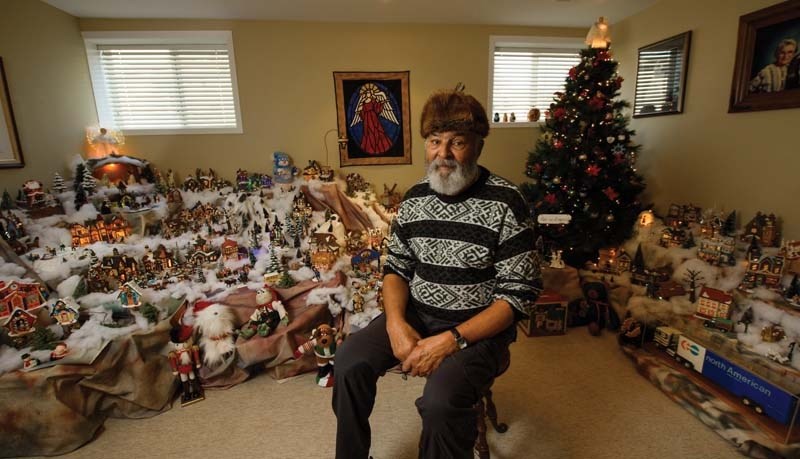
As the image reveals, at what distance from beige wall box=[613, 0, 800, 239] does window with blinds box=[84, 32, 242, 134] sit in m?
4.19

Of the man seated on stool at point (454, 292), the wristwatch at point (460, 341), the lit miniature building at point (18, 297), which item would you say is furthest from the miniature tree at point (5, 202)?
the wristwatch at point (460, 341)

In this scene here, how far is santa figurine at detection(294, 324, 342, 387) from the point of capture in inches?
83.3

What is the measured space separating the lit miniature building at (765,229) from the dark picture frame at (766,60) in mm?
770

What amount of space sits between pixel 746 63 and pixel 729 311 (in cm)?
189

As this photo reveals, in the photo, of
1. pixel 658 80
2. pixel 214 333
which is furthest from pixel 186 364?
pixel 658 80

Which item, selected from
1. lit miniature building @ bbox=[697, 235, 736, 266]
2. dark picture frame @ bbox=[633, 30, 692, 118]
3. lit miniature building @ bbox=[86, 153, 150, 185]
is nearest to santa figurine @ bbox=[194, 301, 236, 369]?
lit miniature building @ bbox=[86, 153, 150, 185]

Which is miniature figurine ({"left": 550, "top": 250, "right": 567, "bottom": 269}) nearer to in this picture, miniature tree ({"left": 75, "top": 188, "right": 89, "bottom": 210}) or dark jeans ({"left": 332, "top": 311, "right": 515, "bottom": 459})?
dark jeans ({"left": 332, "top": 311, "right": 515, "bottom": 459})

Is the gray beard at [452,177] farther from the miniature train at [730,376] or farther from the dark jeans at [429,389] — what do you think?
the miniature train at [730,376]

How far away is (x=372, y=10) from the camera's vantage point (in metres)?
3.20

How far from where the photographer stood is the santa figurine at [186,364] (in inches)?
79.1

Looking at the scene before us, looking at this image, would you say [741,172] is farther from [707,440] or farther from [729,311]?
[707,440]

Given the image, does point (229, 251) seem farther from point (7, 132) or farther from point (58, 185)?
point (7, 132)

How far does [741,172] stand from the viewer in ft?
9.01

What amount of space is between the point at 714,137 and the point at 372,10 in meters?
3.16
